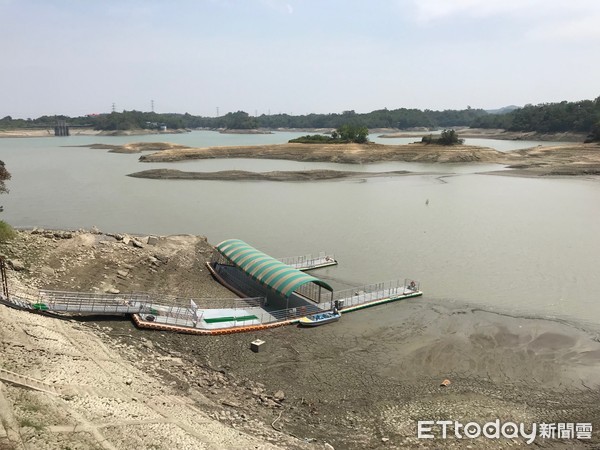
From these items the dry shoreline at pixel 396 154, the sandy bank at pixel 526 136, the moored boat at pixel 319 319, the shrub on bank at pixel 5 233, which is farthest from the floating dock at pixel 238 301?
the sandy bank at pixel 526 136

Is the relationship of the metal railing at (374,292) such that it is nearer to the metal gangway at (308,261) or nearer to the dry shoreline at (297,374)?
the dry shoreline at (297,374)

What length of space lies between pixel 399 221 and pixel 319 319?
24.0 meters

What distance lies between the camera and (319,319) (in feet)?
67.9

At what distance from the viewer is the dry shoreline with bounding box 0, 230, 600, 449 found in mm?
11883

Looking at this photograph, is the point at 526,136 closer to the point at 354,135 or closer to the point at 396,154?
the point at 354,135

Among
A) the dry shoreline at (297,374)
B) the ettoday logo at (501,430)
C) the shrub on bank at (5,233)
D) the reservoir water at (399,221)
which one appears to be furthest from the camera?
the reservoir water at (399,221)

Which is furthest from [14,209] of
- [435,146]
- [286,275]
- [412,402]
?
[435,146]

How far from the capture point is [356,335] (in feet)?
65.2

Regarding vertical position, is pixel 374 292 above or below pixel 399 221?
below

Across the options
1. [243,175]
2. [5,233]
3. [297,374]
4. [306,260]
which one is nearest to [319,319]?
[297,374]

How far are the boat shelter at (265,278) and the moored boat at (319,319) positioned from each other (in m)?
1.18

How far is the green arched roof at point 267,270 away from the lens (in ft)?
68.2

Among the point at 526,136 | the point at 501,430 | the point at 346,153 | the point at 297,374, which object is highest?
the point at 526,136

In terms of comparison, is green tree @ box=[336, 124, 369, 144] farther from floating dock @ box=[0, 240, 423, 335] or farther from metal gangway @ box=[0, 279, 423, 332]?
metal gangway @ box=[0, 279, 423, 332]
